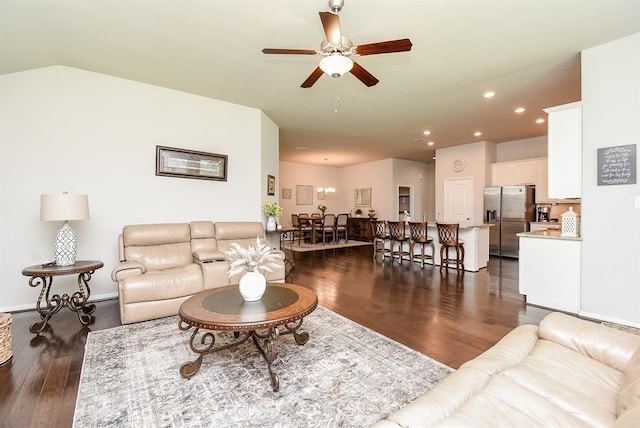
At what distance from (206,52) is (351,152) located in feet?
19.8

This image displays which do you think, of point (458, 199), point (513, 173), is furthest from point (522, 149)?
point (458, 199)

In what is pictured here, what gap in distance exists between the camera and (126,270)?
306cm

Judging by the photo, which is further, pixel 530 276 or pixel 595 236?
pixel 530 276

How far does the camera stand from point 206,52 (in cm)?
319

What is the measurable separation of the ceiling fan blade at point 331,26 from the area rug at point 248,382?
98.2 inches

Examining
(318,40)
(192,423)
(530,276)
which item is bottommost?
(192,423)

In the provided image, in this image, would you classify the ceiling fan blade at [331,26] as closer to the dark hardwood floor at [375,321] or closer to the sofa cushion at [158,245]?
the dark hardwood floor at [375,321]

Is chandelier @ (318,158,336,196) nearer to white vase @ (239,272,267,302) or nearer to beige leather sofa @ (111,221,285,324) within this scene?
beige leather sofa @ (111,221,285,324)

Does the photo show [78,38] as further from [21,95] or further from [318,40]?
[318,40]

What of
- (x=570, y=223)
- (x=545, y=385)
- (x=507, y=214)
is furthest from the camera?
(x=507, y=214)

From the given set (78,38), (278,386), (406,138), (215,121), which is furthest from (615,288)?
(78,38)

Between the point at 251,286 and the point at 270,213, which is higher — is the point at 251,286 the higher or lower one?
the lower one

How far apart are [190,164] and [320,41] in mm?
2668

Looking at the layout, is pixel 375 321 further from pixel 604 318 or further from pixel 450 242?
pixel 450 242
